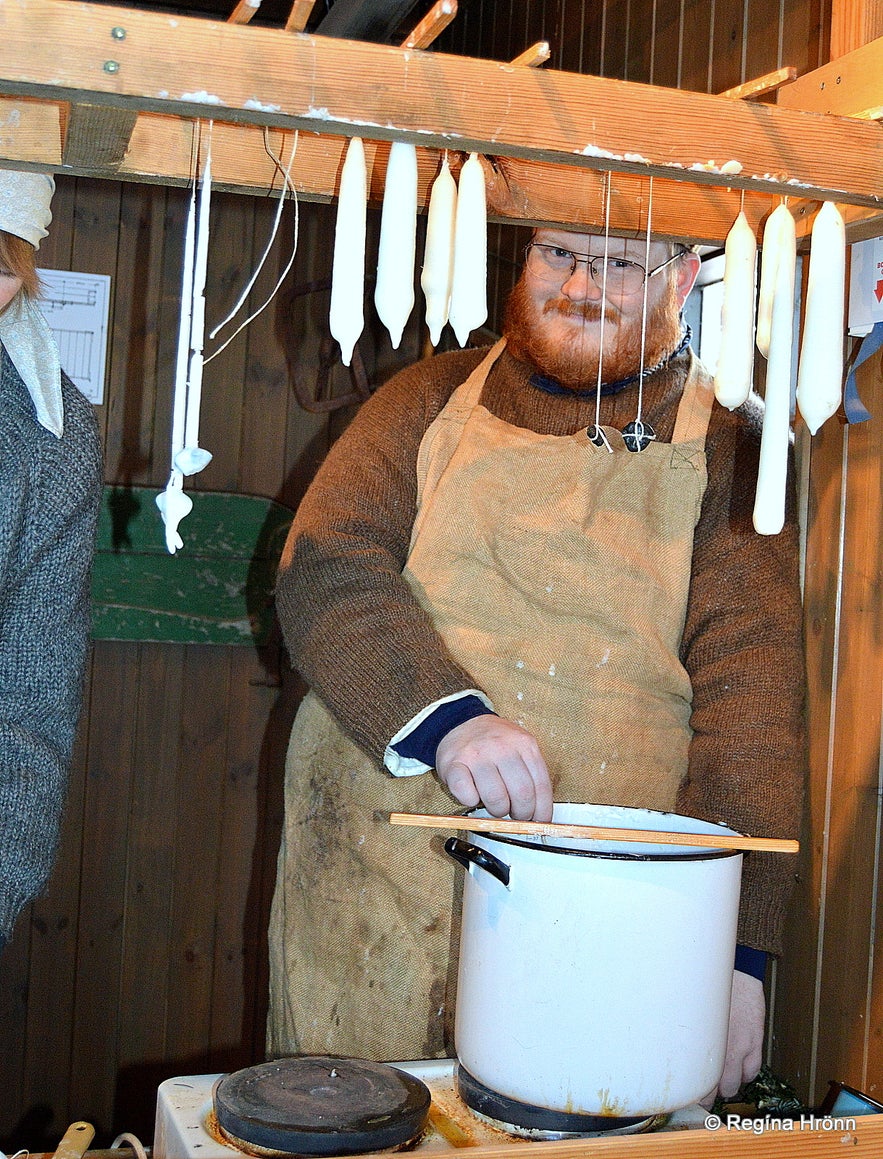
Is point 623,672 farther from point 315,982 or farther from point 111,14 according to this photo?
point 111,14

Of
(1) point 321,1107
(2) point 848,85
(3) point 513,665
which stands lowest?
(1) point 321,1107

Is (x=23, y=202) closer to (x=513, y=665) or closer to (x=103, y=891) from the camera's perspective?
(x=513, y=665)

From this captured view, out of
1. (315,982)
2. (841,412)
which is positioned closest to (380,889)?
(315,982)

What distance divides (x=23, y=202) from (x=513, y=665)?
0.72 meters

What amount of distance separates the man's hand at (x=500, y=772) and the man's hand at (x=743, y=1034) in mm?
327

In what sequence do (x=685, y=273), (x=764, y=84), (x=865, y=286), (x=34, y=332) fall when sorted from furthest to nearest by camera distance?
(x=685, y=273)
(x=865, y=286)
(x=34, y=332)
(x=764, y=84)

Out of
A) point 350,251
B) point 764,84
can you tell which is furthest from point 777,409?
point 350,251

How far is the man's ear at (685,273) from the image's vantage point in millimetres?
1532

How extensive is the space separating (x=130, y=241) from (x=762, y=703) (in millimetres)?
1980

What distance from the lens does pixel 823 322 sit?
3.17ft

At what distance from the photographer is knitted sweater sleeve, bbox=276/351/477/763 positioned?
50.6 inches

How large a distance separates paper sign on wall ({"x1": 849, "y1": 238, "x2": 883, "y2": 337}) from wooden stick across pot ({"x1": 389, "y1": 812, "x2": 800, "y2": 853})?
632 millimetres

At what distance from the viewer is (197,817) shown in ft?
9.16

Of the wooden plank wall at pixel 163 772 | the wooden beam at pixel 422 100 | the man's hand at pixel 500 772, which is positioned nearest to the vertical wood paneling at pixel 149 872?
the wooden plank wall at pixel 163 772
